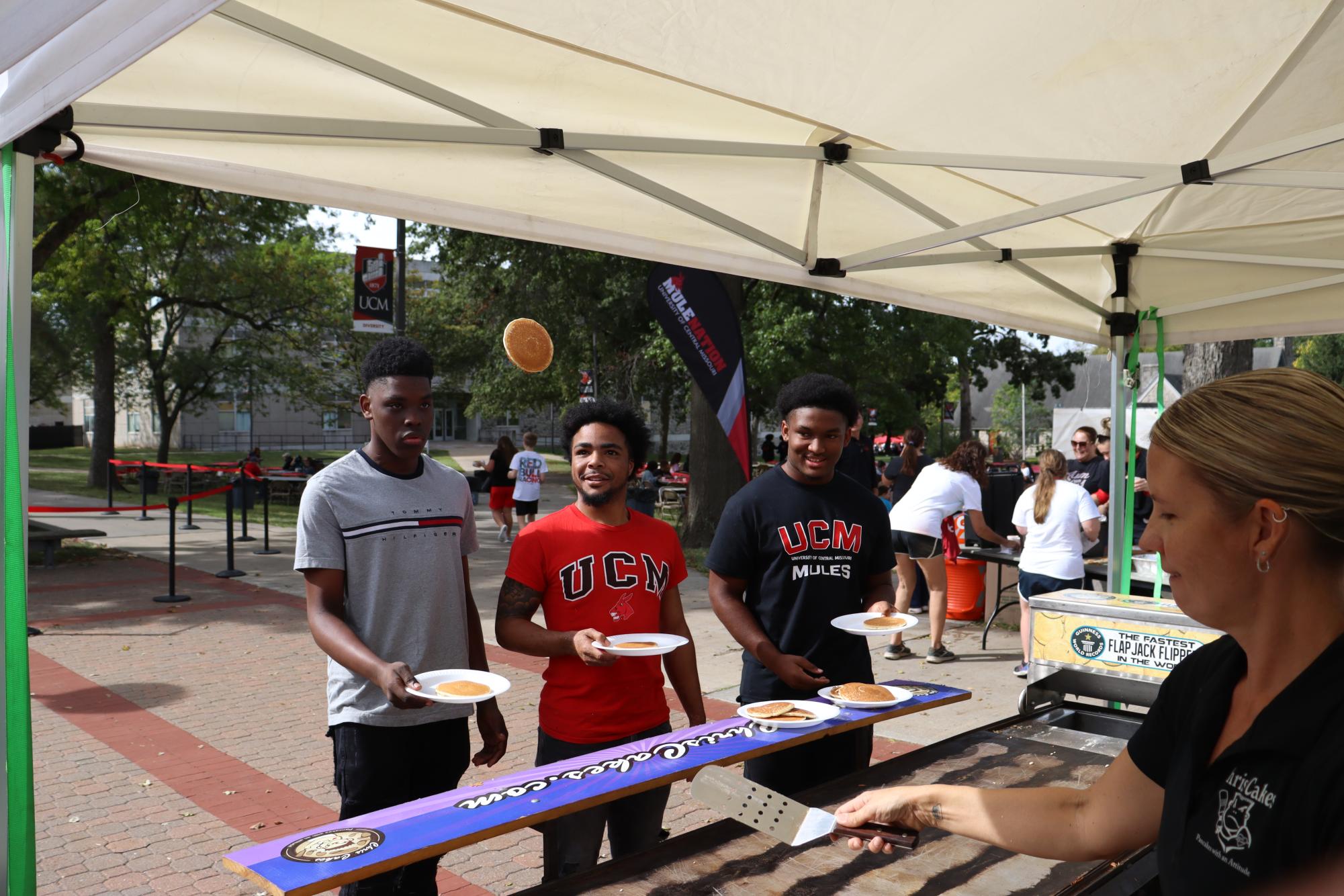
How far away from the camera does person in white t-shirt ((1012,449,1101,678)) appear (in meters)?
7.30

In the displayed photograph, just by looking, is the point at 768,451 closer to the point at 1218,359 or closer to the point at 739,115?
the point at 1218,359

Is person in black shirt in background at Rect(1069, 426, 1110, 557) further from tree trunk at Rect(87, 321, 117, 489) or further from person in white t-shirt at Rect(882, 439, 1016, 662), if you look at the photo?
tree trunk at Rect(87, 321, 117, 489)

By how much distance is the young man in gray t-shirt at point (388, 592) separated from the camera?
9.23 feet

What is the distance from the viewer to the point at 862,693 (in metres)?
3.19

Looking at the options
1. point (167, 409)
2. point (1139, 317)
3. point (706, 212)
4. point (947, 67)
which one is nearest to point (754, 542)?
point (706, 212)

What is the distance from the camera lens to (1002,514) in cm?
1232

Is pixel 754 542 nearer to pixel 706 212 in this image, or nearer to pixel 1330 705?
pixel 706 212

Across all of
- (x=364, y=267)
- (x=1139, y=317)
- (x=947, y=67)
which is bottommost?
(x=1139, y=317)

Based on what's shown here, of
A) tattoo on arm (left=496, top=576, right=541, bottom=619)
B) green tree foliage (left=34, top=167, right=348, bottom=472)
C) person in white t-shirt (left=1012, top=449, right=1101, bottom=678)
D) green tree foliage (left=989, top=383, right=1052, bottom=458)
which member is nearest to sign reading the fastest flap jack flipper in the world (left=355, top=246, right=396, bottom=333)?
green tree foliage (left=34, top=167, right=348, bottom=472)

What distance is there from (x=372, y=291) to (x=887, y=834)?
11.9m

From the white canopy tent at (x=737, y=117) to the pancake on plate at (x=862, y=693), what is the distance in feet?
6.36

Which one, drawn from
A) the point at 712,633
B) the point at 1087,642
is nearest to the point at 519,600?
the point at 1087,642

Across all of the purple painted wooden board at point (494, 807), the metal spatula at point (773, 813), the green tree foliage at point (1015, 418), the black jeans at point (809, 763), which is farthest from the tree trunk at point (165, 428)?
the green tree foliage at point (1015, 418)

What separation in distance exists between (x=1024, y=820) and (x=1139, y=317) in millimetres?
4683
